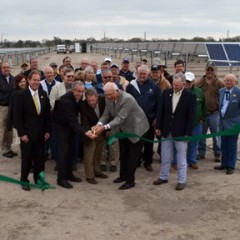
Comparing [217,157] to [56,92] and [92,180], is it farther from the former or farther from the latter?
[56,92]

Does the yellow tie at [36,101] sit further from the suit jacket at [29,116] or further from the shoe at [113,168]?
the shoe at [113,168]

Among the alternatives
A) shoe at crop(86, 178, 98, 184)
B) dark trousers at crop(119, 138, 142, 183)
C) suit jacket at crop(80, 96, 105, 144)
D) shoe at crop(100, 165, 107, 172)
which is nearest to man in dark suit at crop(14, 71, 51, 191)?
suit jacket at crop(80, 96, 105, 144)

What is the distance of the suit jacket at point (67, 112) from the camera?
5.98m

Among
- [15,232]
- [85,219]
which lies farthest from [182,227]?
[15,232]

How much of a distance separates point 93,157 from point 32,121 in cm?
131

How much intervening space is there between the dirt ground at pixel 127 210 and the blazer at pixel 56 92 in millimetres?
1281

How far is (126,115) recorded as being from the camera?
19.4 ft

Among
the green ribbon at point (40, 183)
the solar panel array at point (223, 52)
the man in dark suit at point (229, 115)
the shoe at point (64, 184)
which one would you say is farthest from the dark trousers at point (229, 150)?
the solar panel array at point (223, 52)

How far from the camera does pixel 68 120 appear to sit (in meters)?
6.02

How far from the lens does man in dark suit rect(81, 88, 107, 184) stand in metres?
6.18

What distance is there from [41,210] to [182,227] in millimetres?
1851

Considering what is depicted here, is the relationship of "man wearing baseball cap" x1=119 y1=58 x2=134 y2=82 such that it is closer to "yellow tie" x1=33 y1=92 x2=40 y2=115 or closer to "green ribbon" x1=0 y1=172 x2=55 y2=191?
"yellow tie" x1=33 y1=92 x2=40 y2=115

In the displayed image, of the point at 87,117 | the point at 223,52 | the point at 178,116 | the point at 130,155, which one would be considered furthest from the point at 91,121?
the point at 223,52

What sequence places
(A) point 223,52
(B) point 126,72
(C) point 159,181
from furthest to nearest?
(A) point 223,52
(B) point 126,72
(C) point 159,181
